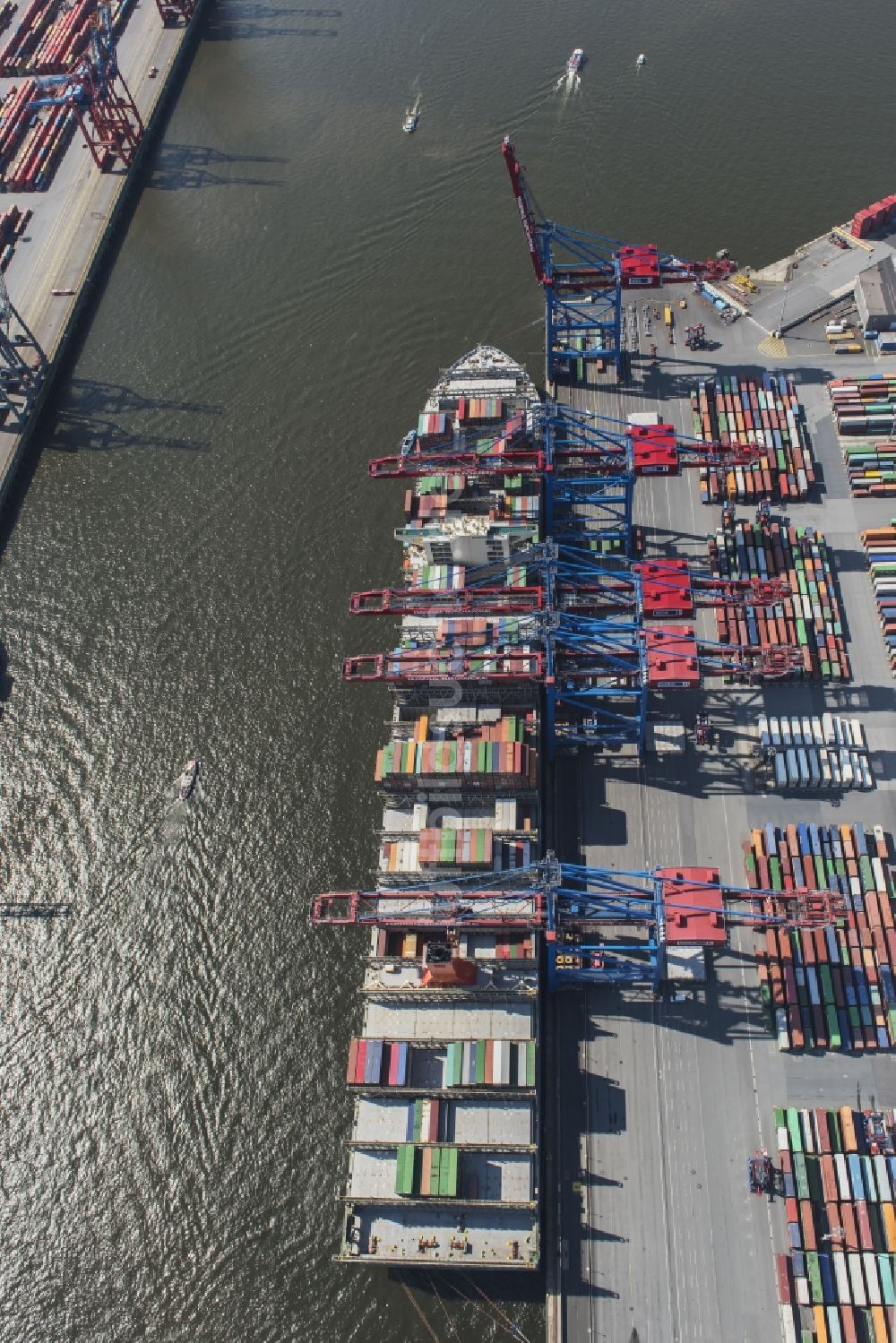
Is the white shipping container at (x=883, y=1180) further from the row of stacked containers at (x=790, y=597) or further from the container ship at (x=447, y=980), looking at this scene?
the row of stacked containers at (x=790, y=597)

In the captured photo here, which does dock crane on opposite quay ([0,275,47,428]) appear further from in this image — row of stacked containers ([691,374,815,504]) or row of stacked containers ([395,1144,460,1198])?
row of stacked containers ([395,1144,460,1198])

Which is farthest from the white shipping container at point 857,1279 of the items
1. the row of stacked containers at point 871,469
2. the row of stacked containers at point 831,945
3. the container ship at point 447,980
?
the row of stacked containers at point 871,469

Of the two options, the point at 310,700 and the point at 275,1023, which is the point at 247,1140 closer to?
the point at 275,1023

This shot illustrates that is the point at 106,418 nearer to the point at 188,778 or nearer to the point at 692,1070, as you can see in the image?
→ the point at 188,778

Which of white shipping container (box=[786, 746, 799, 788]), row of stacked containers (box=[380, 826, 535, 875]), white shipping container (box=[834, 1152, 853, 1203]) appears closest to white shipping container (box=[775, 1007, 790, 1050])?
white shipping container (box=[834, 1152, 853, 1203])

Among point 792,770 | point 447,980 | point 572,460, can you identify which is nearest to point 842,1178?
point 447,980

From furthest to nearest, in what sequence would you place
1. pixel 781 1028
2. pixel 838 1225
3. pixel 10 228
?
pixel 10 228
pixel 781 1028
pixel 838 1225
